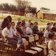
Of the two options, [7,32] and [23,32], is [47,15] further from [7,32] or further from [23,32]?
[7,32]

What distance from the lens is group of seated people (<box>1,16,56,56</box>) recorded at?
80.4 inches

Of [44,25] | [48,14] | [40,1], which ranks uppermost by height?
[40,1]

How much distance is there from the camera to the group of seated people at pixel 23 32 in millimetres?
2041

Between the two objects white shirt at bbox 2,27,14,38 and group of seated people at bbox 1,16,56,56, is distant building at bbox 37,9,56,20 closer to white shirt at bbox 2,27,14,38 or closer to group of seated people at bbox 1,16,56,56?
group of seated people at bbox 1,16,56,56

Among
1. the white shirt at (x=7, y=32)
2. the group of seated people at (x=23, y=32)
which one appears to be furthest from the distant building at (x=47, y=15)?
the white shirt at (x=7, y=32)

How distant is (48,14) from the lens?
6.70 ft

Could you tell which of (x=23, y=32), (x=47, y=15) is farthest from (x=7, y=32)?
(x=47, y=15)

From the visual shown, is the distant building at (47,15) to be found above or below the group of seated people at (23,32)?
above

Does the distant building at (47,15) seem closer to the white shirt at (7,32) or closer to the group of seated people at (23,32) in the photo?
the group of seated people at (23,32)

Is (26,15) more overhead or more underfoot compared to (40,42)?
more overhead

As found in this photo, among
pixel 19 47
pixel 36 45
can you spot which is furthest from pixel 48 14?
pixel 19 47

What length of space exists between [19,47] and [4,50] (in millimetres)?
189

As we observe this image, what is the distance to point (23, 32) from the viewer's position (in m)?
2.07

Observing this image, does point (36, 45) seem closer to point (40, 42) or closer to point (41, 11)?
point (40, 42)
